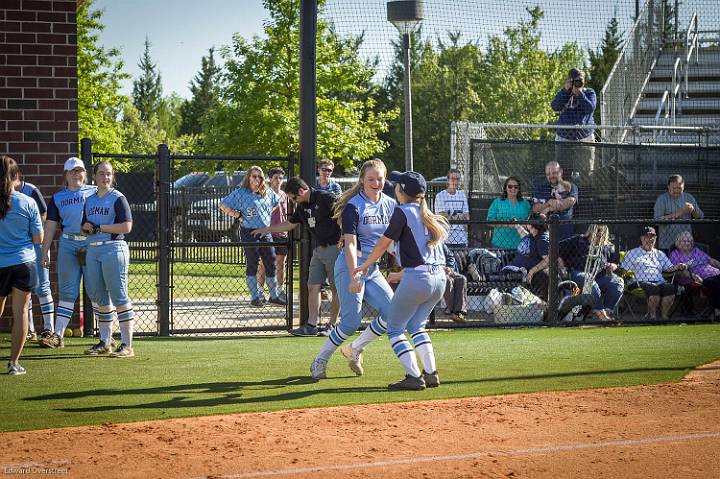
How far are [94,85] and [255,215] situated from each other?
21.4 meters

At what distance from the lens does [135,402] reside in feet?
26.1

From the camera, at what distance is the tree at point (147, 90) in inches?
2943

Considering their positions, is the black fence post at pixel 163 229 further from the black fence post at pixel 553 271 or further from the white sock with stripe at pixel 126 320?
the black fence post at pixel 553 271

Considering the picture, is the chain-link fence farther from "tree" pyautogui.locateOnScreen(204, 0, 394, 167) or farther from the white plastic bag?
"tree" pyautogui.locateOnScreen(204, 0, 394, 167)

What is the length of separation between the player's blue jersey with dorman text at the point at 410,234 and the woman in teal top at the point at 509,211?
6.12 m

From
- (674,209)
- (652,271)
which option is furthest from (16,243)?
(674,209)

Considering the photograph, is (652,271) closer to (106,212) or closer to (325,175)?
(325,175)

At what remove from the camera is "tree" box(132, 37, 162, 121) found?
74.8m

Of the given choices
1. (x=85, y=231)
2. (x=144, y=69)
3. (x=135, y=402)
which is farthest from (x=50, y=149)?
(x=144, y=69)

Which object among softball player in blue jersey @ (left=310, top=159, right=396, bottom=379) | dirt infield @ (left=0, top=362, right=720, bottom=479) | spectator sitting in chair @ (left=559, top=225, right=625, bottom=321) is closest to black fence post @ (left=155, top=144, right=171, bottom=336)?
softball player in blue jersey @ (left=310, top=159, right=396, bottom=379)

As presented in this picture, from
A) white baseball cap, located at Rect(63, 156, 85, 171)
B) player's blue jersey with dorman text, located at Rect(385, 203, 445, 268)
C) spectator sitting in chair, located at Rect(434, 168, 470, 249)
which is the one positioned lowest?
player's blue jersey with dorman text, located at Rect(385, 203, 445, 268)

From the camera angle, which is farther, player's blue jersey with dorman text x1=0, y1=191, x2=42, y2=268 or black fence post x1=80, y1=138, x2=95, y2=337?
black fence post x1=80, y1=138, x2=95, y2=337

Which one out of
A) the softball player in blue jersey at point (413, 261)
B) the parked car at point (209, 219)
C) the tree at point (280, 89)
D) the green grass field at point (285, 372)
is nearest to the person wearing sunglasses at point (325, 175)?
the parked car at point (209, 219)

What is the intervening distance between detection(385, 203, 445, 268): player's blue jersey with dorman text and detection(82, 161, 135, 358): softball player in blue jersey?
3.15 metres
